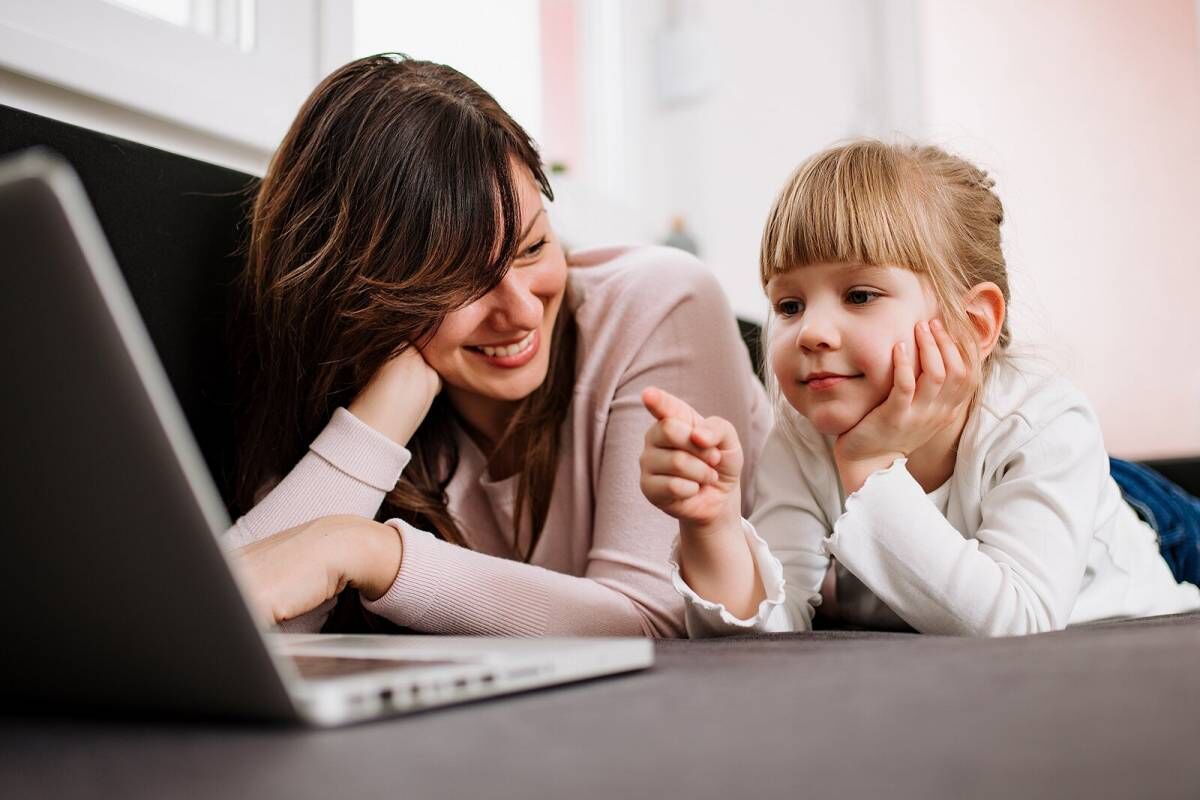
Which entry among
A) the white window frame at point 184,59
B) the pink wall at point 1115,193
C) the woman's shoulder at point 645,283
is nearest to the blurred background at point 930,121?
the pink wall at point 1115,193

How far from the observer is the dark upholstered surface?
1.12 feet

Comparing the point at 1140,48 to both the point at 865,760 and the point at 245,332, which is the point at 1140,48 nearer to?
the point at 245,332

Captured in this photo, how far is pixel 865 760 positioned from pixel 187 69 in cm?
148

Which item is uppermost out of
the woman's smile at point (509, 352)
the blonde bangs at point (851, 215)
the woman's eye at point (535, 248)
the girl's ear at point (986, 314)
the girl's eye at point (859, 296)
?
the blonde bangs at point (851, 215)

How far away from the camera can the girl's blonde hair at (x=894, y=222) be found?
1.05 meters

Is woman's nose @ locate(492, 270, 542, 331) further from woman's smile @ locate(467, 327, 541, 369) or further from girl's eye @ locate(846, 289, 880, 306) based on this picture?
girl's eye @ locate(846, 289, 880, 306)

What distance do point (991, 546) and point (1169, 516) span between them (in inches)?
20.3

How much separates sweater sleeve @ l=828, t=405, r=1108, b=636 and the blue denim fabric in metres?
0.41

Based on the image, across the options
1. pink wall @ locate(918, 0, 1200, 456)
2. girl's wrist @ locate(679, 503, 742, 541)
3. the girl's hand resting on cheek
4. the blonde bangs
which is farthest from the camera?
pink wall @ locate(918, 0, 1200, 456)

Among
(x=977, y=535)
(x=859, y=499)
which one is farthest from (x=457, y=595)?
(x=977, y=535)

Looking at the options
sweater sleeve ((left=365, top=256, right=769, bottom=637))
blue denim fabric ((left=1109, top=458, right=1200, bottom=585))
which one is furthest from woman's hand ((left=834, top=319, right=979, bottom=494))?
blue denim fabric ((left=1109, top=458, right=1200, bottom=585))

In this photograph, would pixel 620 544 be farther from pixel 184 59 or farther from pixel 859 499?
pixel 184 59

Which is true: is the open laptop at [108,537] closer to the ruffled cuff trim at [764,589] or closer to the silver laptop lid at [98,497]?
the silver laptop lid at [98,497]

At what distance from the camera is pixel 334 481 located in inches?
44.3
